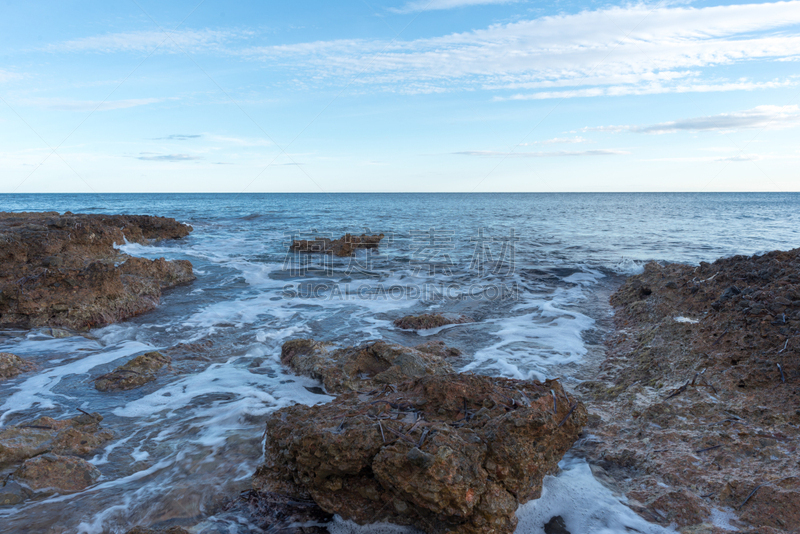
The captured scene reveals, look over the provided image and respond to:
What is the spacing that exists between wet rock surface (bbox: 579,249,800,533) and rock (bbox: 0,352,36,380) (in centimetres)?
583

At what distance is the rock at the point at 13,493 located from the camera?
8.82 ft

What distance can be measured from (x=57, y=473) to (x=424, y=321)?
186 inches

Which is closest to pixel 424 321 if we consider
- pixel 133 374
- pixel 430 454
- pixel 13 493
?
pixel 133 374

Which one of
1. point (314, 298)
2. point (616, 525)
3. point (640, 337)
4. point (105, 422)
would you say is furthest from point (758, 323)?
point (314, 298)

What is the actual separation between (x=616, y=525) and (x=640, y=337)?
344 cm

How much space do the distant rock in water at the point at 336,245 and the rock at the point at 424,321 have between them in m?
8.29

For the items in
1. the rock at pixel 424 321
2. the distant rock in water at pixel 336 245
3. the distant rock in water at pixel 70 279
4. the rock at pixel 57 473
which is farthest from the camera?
the distant rock in water at pixel 336 245

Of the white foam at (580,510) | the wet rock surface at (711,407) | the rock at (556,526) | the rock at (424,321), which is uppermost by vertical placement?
the wet rock surface at (711,407)

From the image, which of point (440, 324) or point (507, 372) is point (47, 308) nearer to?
point (440, 324)

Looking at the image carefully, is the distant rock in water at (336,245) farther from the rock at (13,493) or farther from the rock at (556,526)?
the rock at (556,526)

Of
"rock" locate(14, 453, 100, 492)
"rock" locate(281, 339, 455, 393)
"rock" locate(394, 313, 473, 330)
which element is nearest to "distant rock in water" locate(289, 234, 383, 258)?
"rock" locate(394, 313, 473, 330)

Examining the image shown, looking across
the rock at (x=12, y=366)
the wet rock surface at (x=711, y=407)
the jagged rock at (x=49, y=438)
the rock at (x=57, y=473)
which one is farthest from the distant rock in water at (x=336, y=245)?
the rock at (x=57, y=473)

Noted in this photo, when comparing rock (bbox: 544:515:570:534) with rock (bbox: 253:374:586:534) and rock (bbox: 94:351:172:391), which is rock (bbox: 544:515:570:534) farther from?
rock (bbox: 94:351:172:391)

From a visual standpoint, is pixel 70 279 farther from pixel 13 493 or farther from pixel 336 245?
pixel 336 245
